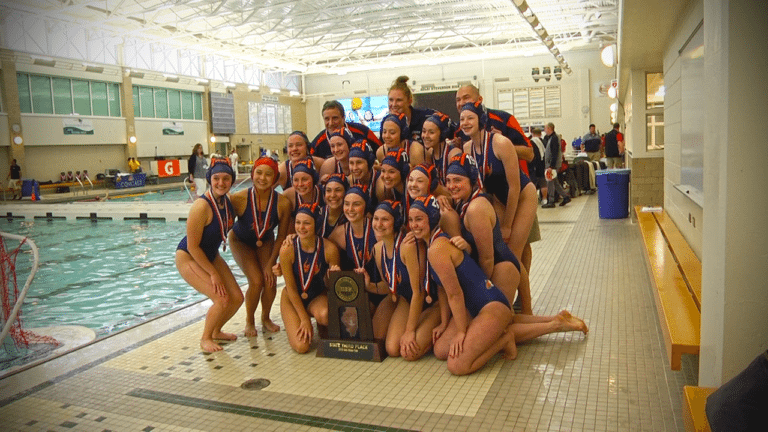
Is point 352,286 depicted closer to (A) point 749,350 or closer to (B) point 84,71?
(A) point 749,350

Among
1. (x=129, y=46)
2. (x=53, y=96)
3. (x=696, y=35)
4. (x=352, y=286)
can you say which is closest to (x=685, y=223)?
(x=696, y=35)

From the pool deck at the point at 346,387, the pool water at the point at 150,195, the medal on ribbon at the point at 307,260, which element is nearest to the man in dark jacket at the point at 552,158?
the pool deck at the point at 346,387

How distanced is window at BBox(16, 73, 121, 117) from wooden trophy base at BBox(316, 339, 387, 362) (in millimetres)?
23952

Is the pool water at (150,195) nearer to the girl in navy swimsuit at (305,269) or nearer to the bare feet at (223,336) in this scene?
the bare feet at (223,336)

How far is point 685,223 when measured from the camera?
227 inches

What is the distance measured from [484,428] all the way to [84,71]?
26833 mm

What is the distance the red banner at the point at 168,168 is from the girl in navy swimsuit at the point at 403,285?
2608 cm

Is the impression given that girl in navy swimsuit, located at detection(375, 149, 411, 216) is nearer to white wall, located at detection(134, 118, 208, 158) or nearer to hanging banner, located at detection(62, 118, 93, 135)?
hanging banner, located at detection(62, 118, 93, 135)

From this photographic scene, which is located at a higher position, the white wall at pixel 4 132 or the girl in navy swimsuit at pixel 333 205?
the white wall at pixel 4 132

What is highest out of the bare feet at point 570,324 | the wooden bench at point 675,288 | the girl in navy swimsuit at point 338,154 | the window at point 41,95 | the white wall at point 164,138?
the window at point 41,95

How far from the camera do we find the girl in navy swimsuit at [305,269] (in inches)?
169

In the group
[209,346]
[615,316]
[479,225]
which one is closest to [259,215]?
[209,346]

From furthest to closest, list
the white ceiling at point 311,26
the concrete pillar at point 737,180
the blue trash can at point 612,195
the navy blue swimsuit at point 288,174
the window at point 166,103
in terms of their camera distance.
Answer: the window at point 166,103 → the white ceiling at point 311,26 → the blue trash can at point 612,195 → the navy blue swimsuit at point 288,174 → the concrete pillar at point 737,180

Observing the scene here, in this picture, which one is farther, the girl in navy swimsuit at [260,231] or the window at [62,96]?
the window at [62,96]
